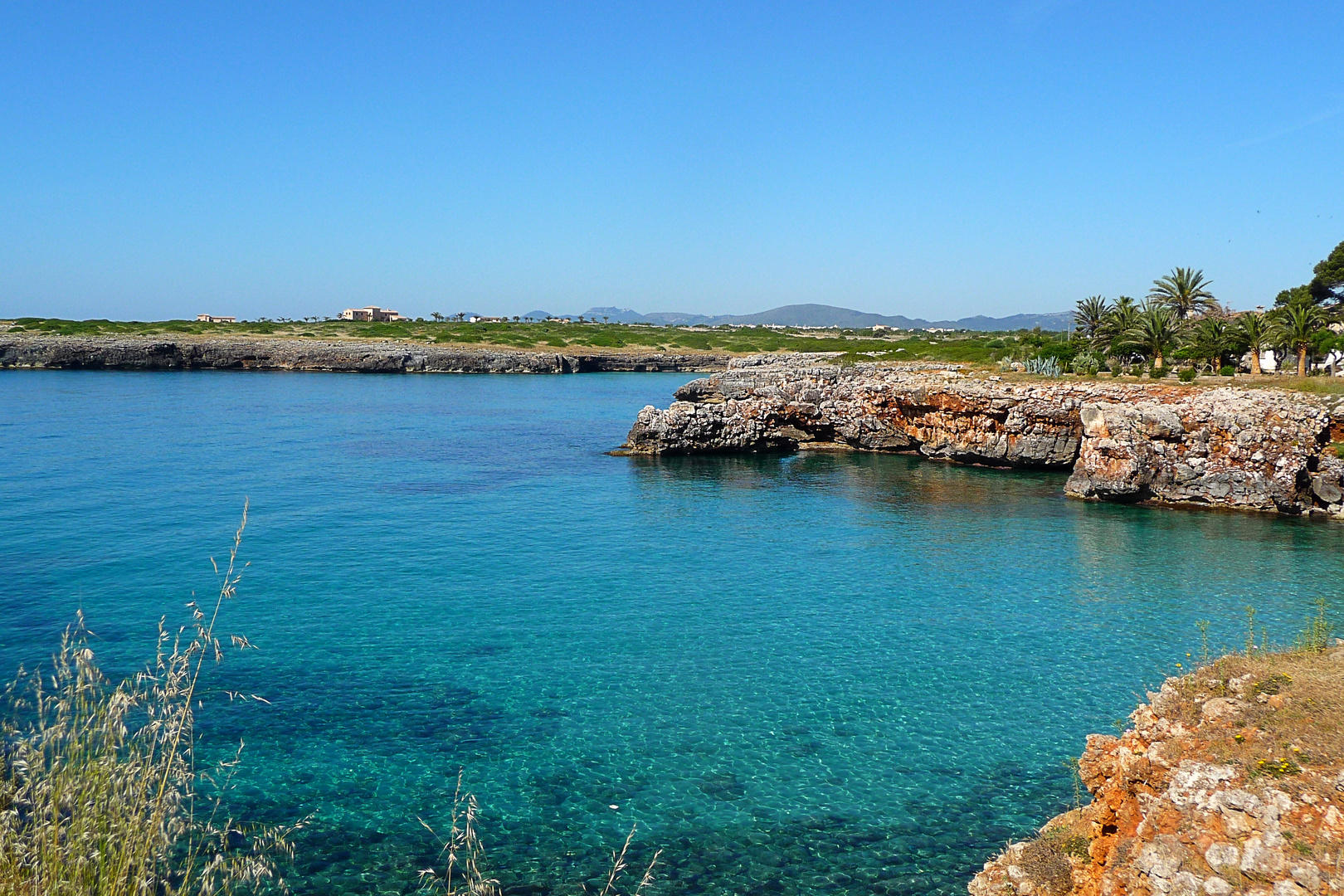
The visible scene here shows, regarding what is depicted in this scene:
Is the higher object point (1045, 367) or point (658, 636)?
point (1045, 367)

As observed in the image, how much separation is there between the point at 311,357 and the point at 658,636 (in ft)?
343

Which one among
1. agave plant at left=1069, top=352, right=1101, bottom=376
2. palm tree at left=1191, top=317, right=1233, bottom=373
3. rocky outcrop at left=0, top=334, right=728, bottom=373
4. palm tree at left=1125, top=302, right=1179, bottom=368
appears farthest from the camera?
rocky outcrop at left=0, top=334, right=728, bottom=373

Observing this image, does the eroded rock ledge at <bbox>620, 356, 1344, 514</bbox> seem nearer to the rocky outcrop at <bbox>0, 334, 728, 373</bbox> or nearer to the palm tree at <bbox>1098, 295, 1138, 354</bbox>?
the palm tree at <bbox>1098, 295, 1138, 354</bbox>

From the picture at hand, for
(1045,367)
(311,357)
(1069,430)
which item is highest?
(311,357)

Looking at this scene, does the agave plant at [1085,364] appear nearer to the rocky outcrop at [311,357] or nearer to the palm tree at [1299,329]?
the palm tree at [1299,329]

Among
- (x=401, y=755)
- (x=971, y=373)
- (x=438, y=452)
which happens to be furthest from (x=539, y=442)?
(x=401, y=755)

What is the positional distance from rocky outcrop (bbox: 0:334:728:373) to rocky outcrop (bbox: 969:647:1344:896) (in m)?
109

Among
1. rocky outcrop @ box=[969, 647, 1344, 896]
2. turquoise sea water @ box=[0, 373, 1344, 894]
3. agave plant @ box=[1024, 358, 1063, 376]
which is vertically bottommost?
turquoise sea water @ box=[0, 373, 1344, 894]

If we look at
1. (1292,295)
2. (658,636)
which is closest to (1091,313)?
(1292,295)

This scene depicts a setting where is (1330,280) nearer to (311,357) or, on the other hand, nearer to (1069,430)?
(1069,430)

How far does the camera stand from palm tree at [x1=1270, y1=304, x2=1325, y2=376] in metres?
42.9

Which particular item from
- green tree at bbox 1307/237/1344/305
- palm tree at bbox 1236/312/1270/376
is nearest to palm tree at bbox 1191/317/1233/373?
palm tree at bbox 1236/312/1270/376

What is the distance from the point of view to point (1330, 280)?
74.1m

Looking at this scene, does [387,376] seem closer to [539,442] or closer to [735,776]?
[539,442]
